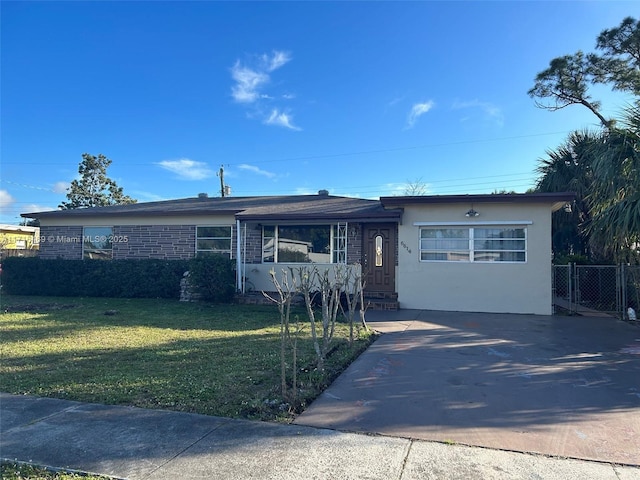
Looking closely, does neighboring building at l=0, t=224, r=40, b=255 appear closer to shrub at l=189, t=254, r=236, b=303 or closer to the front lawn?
the front lawn

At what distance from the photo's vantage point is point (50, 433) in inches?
143

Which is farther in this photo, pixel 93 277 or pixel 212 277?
pixel 93 277

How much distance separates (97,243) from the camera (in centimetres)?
1495

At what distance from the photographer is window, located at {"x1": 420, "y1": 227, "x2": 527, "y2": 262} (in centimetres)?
1096

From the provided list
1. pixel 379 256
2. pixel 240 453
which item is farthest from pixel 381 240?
pixel 240 453

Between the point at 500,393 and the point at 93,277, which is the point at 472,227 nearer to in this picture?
the point at 500,393

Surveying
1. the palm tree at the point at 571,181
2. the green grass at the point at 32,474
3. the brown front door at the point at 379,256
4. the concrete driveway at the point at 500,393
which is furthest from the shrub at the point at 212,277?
the palm tree at the point at 571,181

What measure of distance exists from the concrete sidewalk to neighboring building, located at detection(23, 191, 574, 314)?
8.18 metres

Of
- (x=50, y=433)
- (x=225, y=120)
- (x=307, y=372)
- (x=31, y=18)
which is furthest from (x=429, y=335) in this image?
(x=225, y=120)

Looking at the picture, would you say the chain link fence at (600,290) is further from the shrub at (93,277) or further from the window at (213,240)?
the shrub at (93,277)

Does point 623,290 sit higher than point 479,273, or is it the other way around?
point 479,273

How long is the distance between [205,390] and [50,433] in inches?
59.5

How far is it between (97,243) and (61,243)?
59.4 inches

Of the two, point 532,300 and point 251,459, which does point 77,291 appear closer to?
point 251,459
